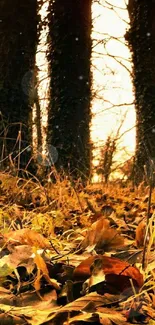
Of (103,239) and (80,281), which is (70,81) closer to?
(103,239)

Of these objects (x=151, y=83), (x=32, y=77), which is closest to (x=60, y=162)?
(x=32, y=77)

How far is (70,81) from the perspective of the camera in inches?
379

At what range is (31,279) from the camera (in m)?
1.70

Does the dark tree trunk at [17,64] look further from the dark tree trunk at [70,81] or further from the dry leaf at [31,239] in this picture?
the dry leaf at [31,239]

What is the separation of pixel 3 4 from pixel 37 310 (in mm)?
7391

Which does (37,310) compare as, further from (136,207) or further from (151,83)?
(151,83)

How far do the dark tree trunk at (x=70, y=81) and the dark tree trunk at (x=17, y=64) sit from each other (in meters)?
1.39

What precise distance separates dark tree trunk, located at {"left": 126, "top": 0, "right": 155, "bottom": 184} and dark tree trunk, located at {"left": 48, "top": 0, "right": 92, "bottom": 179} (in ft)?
3.62

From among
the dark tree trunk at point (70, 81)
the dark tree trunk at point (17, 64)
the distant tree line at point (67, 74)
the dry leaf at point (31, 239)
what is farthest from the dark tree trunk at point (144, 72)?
the dry leaf at point (31, 239)

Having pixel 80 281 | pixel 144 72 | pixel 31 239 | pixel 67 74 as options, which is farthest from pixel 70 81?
pixel 80 281

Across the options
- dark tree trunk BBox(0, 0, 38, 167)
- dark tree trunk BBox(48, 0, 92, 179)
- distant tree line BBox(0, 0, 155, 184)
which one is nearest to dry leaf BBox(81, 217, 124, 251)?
distant tree line BBox(0, 0, 155, 184)

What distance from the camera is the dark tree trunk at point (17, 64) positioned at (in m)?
7.89

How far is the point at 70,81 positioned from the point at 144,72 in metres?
1.64

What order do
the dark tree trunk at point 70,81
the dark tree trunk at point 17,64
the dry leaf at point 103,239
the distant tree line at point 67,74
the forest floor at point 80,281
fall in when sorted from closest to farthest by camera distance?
the forest floor at point 80,281 → the dry leaf at point 103,239 → the dark tree trunk at point 17,64 → the distant tree line at point 67,74 → the dark tree trunk at point 70,81
